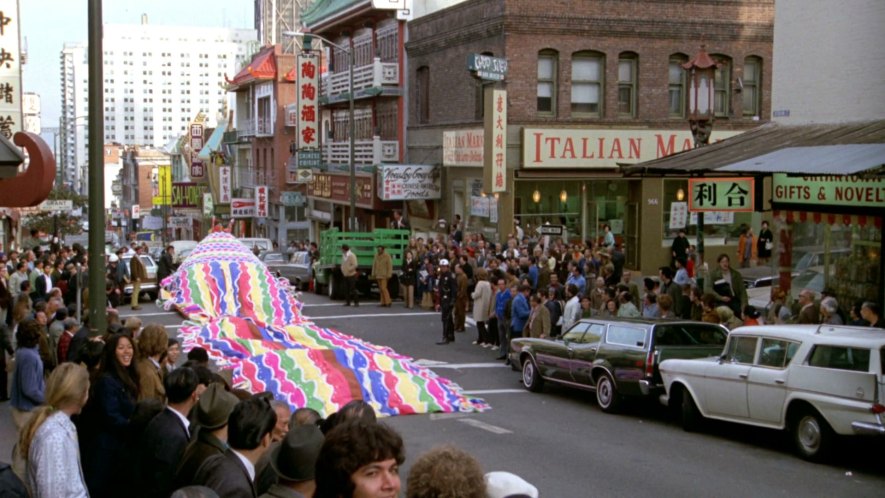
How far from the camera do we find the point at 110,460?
24.8ft

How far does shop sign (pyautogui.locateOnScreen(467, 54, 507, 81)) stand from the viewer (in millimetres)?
31609

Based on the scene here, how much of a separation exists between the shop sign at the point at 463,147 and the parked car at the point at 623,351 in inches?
709

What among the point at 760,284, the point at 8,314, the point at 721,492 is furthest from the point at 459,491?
the point at 760,284

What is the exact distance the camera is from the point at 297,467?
5.11 meters

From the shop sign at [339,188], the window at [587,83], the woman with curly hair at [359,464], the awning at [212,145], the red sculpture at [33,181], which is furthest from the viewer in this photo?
the awning at [212,145]

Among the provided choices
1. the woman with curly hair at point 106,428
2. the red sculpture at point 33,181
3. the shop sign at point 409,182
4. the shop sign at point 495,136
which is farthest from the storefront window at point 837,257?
the shop sign at point 409,182

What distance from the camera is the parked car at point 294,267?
121 ft

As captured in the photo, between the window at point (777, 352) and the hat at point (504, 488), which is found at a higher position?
the hat at point (504, 488)

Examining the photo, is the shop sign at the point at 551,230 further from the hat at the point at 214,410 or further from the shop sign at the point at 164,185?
the shop sign at the point at 164,185

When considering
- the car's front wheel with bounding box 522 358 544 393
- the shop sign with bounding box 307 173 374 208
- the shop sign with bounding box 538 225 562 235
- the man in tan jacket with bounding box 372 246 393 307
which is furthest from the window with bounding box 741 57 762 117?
the car's front wheel with bounding box 522 358 544 393

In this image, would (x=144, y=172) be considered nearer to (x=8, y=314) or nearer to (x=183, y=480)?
(x=8, y=314)

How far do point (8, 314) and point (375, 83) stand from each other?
27896 mm

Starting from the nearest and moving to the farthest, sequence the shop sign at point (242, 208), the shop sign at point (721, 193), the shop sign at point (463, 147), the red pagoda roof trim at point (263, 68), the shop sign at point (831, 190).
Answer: the shop sign at point (831, 190) < the shop sign at point (721, 193) < the shop sign at point (463, 147) < the red pagoda roof trim at point (263, 68) < the shop sign at point (242, 208)

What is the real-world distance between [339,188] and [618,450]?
3586 cm
